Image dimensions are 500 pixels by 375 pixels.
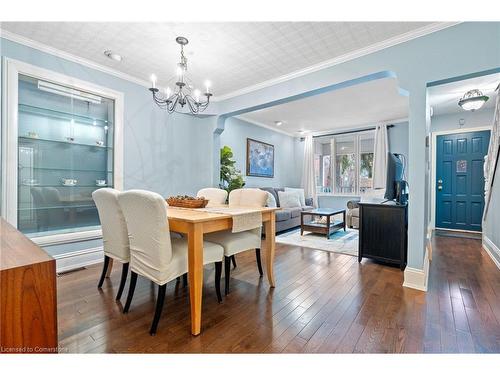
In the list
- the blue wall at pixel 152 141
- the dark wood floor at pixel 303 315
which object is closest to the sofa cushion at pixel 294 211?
the blue wall at pixel 152 141

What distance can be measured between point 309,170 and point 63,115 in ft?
18.4

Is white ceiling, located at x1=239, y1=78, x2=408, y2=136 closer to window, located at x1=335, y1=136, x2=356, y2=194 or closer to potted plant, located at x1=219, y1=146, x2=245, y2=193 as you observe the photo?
window, located at x1=335, y1=136, x2=356, y2=194

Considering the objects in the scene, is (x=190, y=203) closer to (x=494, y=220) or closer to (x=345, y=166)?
(x=494, y=220)

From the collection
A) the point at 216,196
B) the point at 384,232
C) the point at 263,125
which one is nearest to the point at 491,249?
the point at 384,232

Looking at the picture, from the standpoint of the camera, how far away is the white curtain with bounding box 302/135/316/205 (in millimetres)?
6754

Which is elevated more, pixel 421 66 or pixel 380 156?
pixel 421 66

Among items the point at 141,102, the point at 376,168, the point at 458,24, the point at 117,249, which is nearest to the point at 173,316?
the point at 117,249

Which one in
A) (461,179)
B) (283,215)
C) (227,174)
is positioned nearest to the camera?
(227,174)

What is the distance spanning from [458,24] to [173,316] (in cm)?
339

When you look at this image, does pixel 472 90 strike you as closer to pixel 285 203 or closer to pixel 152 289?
pixel 285 203

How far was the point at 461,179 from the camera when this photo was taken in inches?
195

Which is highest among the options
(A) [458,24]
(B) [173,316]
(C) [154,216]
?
(A) [458,24]

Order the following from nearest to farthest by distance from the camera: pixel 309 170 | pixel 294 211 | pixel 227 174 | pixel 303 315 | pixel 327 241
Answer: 1. pixel 303 315
2. pixel 327 241
3. pixel 227 174
4. pixel 294 211
5. pixel 309 170

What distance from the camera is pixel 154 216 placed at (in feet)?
5.13
